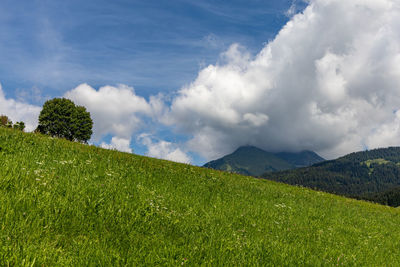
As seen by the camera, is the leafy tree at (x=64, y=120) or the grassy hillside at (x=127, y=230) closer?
the grassy hillside at (x=127, y=230)

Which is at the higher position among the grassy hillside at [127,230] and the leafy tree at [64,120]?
the leafy tree at [64,120]

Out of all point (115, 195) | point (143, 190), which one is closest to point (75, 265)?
point (115, 195)

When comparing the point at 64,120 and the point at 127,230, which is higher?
the point at 64,120

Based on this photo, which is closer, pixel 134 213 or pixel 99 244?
pixel 99 244

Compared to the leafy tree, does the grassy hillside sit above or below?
below

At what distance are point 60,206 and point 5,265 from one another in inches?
88.0

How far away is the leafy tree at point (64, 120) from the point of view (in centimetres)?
6375

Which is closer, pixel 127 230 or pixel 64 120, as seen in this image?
pixel 127 230

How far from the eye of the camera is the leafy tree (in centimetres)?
6375

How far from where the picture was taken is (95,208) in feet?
21.3

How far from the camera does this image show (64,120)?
65.6 metres

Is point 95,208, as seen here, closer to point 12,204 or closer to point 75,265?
point 12,204

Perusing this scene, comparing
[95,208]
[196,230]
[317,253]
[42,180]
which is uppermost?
[42,180]

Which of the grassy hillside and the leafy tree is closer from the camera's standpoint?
the grassy hillside
